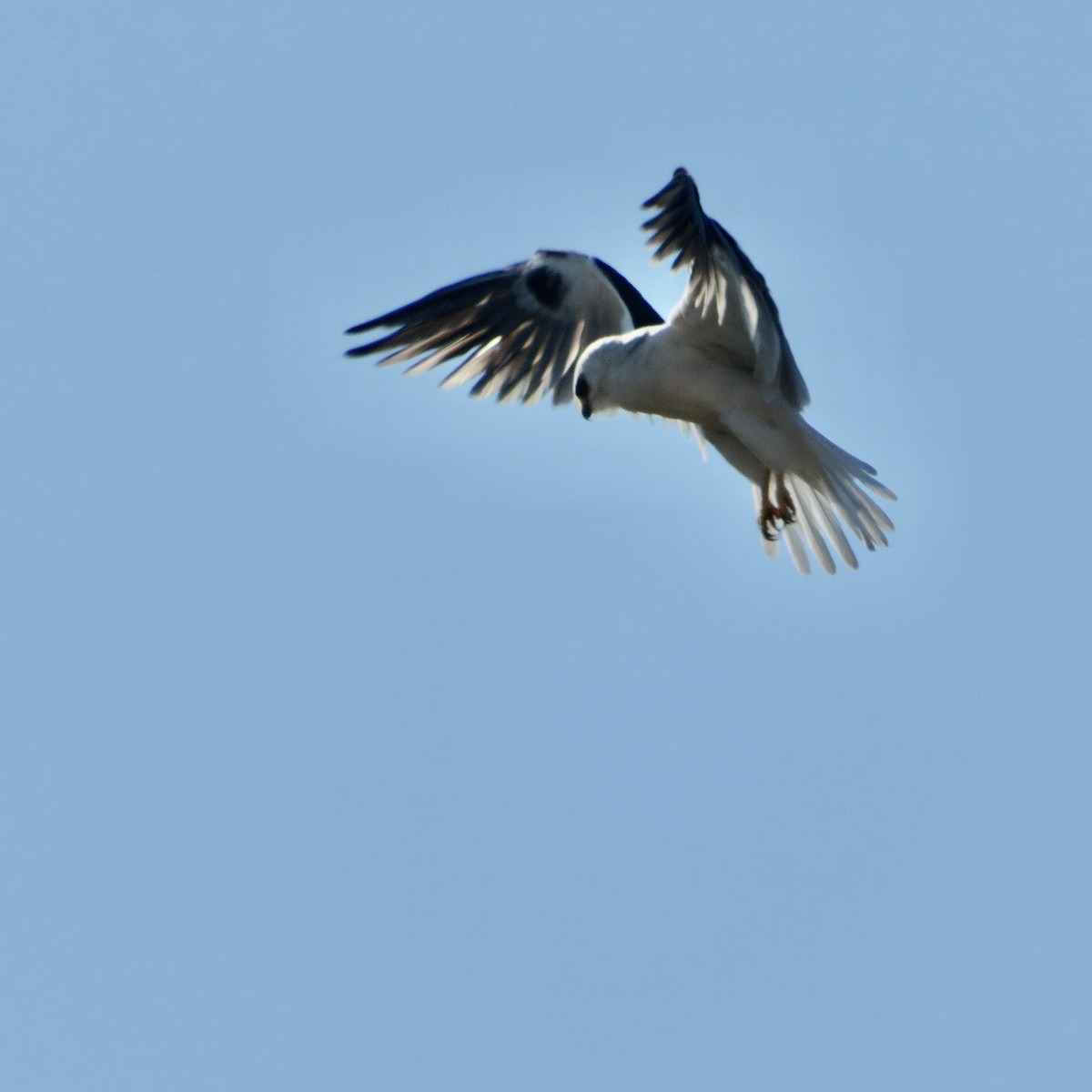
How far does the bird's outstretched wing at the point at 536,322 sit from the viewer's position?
29.0 feet

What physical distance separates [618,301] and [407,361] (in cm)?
111

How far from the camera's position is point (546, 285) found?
8953 mm

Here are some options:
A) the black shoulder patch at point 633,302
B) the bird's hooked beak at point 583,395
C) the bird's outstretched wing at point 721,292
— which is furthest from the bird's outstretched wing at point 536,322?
the bird's outstretched wing at point 721,292

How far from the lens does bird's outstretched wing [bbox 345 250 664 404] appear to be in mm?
8828

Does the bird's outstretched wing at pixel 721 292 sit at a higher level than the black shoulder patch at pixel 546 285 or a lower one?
lower

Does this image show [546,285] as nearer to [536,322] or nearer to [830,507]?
[536,322]

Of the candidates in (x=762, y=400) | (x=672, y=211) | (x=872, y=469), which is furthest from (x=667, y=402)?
(x=672, y=211)

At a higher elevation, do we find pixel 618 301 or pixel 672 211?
pixel 618 301

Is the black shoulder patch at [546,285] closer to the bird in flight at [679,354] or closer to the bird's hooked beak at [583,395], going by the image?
the bird in flight at [679,354]

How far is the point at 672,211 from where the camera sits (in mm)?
6258

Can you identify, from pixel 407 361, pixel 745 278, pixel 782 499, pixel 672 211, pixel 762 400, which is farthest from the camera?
pixel 407 361

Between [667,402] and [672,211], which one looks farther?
[667,402]

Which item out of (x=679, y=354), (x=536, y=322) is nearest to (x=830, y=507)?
(x=679, y=354)

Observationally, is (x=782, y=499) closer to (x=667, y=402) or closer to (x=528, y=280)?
(x=667, y=402)
